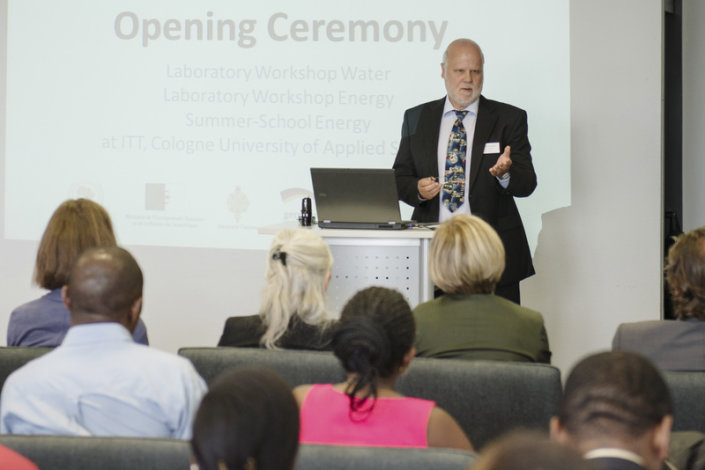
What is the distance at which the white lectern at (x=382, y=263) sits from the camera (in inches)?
161

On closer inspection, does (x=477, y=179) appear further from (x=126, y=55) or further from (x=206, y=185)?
(x=126, y=55)

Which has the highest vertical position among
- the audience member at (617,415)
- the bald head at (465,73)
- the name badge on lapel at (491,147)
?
the bald head at (465,73)

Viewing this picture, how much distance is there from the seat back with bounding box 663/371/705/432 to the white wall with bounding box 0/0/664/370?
10.6 ft

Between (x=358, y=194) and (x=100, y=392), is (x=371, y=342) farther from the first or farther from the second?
(x=358, y=194)

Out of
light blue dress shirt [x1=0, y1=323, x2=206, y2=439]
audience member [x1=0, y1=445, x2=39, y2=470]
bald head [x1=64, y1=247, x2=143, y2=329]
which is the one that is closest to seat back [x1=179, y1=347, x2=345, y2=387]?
bald head [x1=64, y1=247, x2=143, y2=329]

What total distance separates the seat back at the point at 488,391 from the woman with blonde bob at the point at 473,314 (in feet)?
1.03

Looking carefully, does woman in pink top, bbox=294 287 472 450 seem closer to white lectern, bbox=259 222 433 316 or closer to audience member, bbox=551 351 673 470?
audience member, bbox=551 351 673 470

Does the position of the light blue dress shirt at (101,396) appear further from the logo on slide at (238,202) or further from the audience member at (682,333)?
the logo on slide at (238,202)

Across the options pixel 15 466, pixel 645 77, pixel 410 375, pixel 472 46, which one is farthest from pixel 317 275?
pixel 645 77

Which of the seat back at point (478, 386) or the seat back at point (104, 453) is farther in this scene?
the seat back at point (478, 386)

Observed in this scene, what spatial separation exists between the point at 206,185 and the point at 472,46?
2.03 metres

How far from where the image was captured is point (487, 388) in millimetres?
2334

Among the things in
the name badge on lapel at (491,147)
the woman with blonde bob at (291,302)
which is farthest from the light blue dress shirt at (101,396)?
the name badge on lapel at (491,147)

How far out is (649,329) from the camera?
2602mm
